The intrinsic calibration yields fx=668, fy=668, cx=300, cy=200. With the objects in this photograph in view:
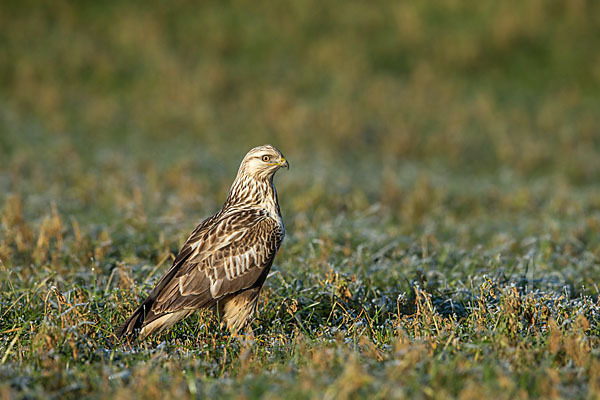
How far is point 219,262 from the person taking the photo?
5.06 metres

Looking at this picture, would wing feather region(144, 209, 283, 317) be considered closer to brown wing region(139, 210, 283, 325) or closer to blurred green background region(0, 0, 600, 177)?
brown wing region(139, 210, 283, 325)

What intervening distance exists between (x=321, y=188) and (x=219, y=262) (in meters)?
4.81

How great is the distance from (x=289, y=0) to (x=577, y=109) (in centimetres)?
879

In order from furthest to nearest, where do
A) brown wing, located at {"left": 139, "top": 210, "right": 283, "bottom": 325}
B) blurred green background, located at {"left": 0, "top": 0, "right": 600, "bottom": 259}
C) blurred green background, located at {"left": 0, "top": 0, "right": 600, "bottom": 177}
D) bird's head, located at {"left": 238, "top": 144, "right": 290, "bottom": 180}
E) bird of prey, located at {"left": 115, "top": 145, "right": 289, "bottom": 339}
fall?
1. blurred green background, located at {"left": 0, "top": 0, "right": 600, "bottom": 177}
2. blurred green background, located at {"left": 0, "top": 0, "right": 600, "bottom": 259}
3. bird's head, located at {"left": 238, "top": 144, "right": 290, "bottom": 180}
4. brown wing, located at {"left": 139, "top": 210, "right": 283, "bottom": 325}
5. bird of prey, located at {"left": 115, "top": 145, "right": 289, "bottom": 339}

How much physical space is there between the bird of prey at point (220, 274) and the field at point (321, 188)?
217 mm

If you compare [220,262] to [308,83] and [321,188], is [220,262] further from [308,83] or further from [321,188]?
[308,83]

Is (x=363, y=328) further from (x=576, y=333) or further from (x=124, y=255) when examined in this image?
(x=124, y=255)

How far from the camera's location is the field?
403 cm

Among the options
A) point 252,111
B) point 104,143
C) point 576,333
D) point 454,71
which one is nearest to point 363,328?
point 576,333

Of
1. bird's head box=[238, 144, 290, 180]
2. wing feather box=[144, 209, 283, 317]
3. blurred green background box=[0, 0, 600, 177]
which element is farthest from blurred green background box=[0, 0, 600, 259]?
bird's head box=[238, 144, 290, 180]

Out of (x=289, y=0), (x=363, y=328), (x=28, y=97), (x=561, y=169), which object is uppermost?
(x=289, y=0)

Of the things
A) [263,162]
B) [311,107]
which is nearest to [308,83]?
[311,107]

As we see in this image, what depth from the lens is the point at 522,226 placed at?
8.77m

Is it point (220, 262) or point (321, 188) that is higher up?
point (220, 262)
